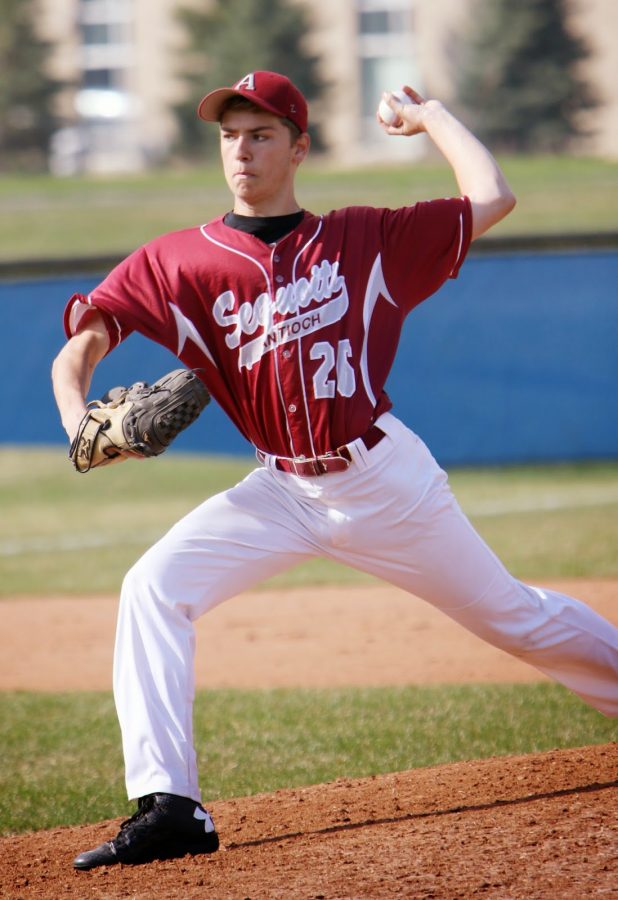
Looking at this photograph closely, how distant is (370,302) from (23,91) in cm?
3750

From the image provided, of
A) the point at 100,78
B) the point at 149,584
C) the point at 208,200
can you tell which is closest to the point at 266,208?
the point at 149,584

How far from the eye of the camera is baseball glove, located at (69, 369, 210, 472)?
3695 mm

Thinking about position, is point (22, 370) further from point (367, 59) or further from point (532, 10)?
point (367, 59)

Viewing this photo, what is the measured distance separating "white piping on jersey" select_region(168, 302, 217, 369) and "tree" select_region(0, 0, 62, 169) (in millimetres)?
36101

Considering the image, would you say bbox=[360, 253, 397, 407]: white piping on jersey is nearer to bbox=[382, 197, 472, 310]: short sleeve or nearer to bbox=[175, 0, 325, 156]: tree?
bbox=[382, 197, 472, 310]: short sleeve

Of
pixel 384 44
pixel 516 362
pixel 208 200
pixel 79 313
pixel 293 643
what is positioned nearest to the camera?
pixel 79 313

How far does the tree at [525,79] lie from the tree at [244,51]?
4652mm

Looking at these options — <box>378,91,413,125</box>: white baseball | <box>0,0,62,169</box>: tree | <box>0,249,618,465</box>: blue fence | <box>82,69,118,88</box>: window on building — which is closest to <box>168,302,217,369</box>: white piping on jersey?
<box>378,91,413,125</box>: white baseball

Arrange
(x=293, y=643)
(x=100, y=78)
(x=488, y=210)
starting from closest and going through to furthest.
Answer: (x=488, y=210), (x=293, y=643), (x=100, y=78)

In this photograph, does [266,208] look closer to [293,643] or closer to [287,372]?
[287,372]

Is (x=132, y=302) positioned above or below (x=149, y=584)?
above

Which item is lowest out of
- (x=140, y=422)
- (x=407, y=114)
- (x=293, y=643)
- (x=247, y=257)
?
(x=293, y=643)

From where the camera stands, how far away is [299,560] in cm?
412

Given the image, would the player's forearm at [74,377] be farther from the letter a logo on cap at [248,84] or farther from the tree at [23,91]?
the tree at [23,91]
